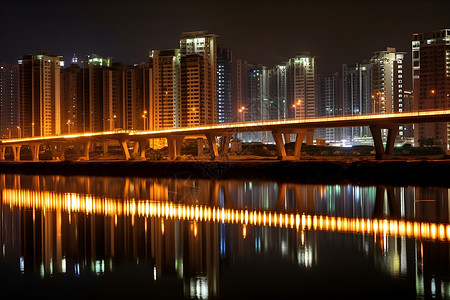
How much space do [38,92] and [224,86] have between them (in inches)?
1965

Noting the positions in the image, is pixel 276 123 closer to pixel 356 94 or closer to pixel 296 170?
pixel 296 170

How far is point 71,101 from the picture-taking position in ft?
518

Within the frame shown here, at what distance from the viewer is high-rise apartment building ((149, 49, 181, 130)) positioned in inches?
5379

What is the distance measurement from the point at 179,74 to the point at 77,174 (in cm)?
6982

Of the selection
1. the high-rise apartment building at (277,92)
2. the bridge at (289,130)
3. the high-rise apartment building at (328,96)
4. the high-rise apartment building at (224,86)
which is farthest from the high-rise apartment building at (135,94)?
the high-rise apartment building at (328,96)

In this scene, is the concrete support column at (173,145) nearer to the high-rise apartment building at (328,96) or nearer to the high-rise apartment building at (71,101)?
the high-rise apartment building at (71,101)

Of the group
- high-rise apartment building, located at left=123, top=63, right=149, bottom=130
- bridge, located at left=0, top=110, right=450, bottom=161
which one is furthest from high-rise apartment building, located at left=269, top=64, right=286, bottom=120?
bridge, located at left=0, top=110, right=450, bottom=161

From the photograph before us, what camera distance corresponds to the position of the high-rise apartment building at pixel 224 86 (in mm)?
161375

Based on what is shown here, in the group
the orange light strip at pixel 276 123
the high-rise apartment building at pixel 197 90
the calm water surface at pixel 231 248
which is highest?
the high-rise apartment building at pixel 197 90

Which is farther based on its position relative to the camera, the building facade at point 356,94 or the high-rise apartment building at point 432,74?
the building facade at point 356,94

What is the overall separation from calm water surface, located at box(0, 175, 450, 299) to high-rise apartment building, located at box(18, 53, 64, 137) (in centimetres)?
12094

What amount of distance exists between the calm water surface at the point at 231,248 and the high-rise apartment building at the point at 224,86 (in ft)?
413

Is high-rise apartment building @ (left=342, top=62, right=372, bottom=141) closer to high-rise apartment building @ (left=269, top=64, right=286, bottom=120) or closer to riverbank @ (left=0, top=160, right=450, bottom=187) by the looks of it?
high-rise apartment building @ (left=269, top=64, right=286, bottom=120)

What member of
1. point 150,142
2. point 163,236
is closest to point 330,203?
point 163,236
